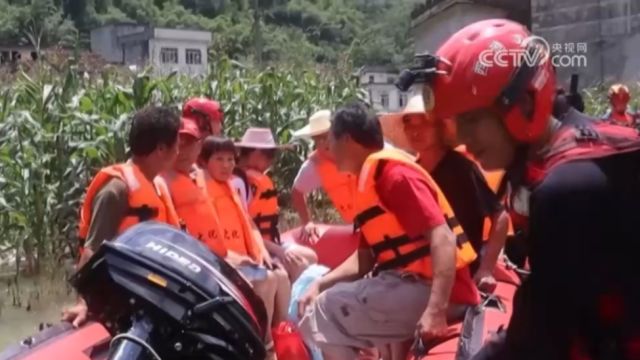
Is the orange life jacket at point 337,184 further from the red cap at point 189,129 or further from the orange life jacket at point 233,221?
the red cap at point 189,129

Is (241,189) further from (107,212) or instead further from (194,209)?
(107,212)

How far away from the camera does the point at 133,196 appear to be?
4.41 metres

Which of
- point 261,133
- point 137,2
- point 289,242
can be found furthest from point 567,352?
point 137,2

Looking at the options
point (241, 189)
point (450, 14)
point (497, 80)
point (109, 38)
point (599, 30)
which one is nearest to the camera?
point (497, 80)

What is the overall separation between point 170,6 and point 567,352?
272 ft

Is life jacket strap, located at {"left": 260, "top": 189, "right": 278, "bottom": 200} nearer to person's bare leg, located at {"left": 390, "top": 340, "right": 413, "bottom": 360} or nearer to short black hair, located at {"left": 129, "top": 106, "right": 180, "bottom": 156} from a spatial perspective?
short black hair, located at {"left": 129, "top": 106, "right": 180, "bottom": 156}

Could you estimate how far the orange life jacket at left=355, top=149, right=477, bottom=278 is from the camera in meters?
3.96

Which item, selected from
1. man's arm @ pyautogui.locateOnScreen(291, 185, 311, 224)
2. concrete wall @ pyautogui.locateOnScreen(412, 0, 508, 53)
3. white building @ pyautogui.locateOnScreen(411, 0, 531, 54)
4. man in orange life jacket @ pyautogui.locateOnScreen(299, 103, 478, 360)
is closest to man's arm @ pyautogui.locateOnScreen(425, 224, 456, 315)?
man in orange life jacket @ pyautogui.locateOnScreen(299, 103, 478, 360)

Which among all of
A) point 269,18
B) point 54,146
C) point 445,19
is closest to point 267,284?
point 54,146

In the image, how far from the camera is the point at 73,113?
9031mm

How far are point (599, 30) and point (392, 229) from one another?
24649 millimetres

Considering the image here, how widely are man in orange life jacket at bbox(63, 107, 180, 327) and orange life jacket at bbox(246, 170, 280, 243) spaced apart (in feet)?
7.42

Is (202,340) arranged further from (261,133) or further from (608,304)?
(261,133)

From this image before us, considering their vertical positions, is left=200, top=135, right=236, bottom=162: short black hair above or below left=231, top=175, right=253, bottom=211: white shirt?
above
